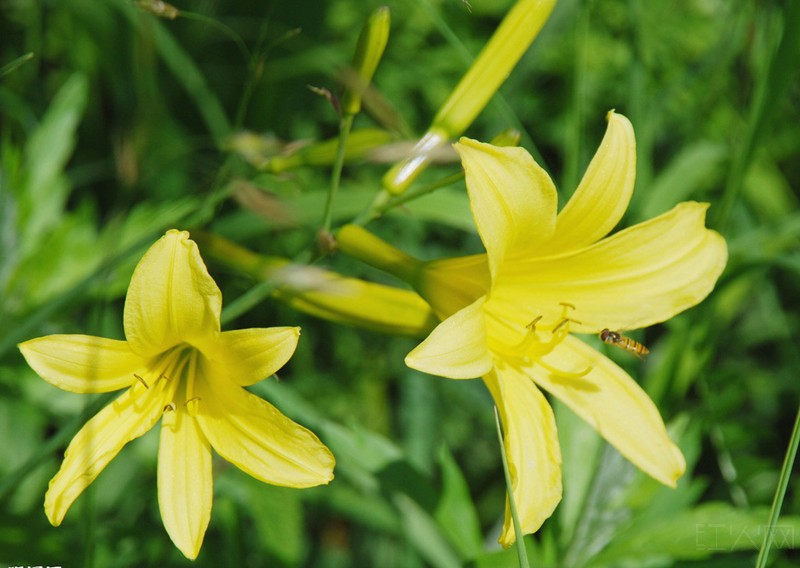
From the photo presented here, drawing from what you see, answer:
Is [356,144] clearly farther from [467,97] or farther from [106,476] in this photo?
[106,476]

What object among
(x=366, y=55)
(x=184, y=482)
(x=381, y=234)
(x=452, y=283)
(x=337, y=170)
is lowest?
(x=381, y=234)

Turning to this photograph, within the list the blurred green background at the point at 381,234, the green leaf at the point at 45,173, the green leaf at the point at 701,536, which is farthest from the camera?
the green leaf at the point at 45,173

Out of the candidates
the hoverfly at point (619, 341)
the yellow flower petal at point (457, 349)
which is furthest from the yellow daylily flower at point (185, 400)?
the hoverfly at point (619, 341)

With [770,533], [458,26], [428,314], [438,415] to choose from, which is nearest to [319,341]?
[438,415]

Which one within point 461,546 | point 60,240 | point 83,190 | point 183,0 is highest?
point 183,0

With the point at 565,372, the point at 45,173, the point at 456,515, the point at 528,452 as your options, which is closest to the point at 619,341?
the point at 565,372

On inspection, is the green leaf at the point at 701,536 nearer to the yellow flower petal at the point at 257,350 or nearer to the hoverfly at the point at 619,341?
the hoverfly at the point at 619,341

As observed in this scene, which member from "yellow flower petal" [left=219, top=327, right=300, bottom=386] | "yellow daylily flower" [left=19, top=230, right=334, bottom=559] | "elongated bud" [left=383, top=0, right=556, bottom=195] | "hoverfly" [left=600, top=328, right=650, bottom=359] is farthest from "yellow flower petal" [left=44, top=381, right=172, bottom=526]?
"hoverfly" [left=600, top=328, right=650, bottom=359]

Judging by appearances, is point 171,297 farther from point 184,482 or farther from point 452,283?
point 452,283
